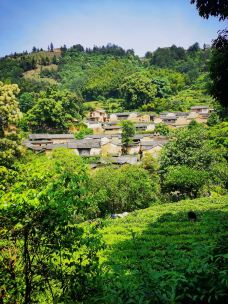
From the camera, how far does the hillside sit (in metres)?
4.18

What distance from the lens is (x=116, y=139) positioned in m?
68.0

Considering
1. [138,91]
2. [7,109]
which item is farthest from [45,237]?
[138,91]

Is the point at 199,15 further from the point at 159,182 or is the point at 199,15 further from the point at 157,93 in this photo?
the point at 157,93

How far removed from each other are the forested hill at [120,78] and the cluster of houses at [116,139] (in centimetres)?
771

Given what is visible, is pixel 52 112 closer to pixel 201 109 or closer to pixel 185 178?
pixel 201 109

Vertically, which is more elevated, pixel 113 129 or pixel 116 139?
pixel 113 129

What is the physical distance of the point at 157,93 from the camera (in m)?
104

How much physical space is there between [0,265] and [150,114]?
84593 millimetres

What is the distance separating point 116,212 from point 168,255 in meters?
16.4

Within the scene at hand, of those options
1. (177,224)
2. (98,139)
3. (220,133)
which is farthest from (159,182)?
(98,139)

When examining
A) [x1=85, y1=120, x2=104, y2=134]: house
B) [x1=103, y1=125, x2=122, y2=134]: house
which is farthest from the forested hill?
[x1=103, y1=125, x2=122, y2=134]: house

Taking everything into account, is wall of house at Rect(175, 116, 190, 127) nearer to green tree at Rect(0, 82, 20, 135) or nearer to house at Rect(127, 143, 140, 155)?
house at Rect(127, 143, 140, 155)

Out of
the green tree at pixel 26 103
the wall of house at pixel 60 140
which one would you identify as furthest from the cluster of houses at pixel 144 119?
the green tree at pixel 26 103

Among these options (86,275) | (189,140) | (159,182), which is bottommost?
(159,182)
